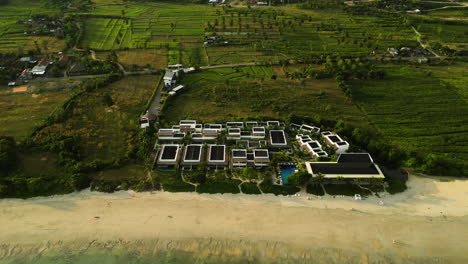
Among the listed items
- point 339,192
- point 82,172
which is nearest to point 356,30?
point 339,192

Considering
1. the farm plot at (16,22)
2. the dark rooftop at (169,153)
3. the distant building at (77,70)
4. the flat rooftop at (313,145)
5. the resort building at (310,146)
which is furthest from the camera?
the farm plot at (16,22)

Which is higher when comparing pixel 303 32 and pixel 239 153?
pixel 303 32

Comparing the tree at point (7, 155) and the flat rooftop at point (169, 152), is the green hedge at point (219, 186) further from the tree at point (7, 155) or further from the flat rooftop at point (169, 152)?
the tree at point (7, 155)

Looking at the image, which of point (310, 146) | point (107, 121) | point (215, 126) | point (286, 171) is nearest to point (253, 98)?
point (215, 126)

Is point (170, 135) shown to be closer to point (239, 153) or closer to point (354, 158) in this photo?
point (239, 153)

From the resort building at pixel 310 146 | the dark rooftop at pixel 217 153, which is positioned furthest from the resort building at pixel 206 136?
the resort building at pixel 310 146
